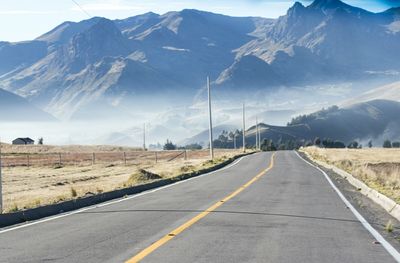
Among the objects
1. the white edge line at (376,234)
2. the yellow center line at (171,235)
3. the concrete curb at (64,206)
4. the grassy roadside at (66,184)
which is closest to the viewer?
the yellow center line at (171,235)

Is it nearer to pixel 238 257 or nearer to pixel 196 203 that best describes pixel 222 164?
pixel 196 203

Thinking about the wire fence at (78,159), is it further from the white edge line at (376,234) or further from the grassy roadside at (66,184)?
the white edge line at (376,234)

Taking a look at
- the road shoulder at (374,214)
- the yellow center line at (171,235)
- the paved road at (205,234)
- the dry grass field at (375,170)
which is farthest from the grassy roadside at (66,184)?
the dry grass field at (375,170)

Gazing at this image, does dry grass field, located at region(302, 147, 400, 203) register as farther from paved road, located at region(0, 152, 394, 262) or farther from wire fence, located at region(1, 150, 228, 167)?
wire fence, located at region(1, 150, 228, 167)

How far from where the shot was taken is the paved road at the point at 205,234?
9.29 metres

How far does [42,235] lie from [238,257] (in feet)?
14.4

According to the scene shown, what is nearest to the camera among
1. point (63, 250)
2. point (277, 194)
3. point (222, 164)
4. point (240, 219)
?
point (63, 250)

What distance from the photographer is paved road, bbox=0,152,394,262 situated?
9289 mm

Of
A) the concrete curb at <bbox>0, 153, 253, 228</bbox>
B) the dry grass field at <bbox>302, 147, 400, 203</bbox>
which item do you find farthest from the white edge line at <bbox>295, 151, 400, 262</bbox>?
the concrete curb at <bbox>0, 153, 253, 228</bbox>

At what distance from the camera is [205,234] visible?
11.3 meters

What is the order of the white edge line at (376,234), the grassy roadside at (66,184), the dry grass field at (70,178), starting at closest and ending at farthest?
the white edge line at (376,234), the grassy roadside at (66,184), the dry grass field at (70,178)

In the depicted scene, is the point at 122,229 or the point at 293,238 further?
the point at 122,229

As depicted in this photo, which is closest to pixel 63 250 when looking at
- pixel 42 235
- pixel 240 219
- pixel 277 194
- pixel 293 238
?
pixel 42 235

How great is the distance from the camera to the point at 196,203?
17.5 m
